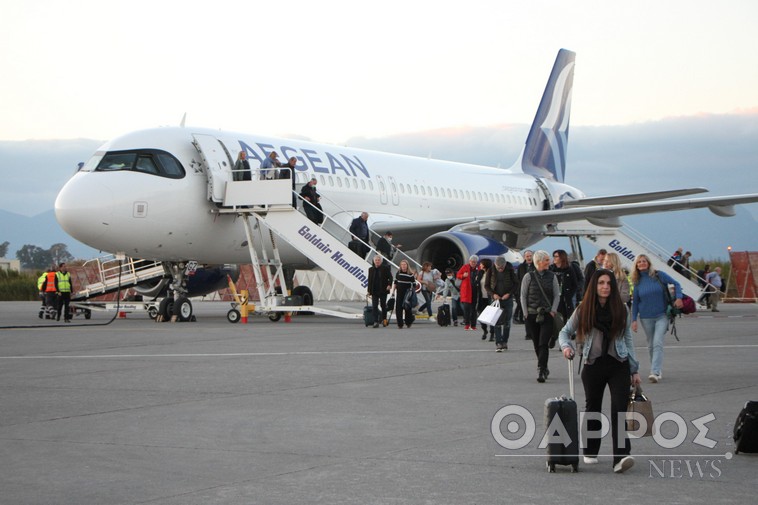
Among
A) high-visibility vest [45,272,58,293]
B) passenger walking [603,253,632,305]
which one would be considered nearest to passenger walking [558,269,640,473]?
passenger walking [603,253,632,305]

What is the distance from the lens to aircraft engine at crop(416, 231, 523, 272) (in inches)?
943

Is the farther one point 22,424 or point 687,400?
point 687,400

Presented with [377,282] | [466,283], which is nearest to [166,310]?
[377,282]

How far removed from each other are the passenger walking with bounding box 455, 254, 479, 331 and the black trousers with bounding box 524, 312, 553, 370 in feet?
28.1

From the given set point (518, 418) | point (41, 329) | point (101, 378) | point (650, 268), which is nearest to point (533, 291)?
point (650, 268)

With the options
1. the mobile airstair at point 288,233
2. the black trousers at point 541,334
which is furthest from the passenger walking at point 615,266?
the mobile airstair at point 288,233

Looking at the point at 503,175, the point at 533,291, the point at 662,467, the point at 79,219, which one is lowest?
the point at 662,467

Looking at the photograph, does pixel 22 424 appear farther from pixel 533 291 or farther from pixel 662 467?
pixel 533 291

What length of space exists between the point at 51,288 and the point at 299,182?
21.1ft

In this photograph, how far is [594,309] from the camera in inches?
275

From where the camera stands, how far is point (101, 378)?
1152 centimetres

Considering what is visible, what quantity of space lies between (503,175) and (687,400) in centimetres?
2552

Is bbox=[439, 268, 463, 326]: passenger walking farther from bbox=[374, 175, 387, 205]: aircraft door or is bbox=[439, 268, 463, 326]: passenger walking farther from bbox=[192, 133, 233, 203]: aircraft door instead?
bbox=[192, 133, 233, 203]: aircraft door

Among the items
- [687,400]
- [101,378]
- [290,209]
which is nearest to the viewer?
[687,400]
